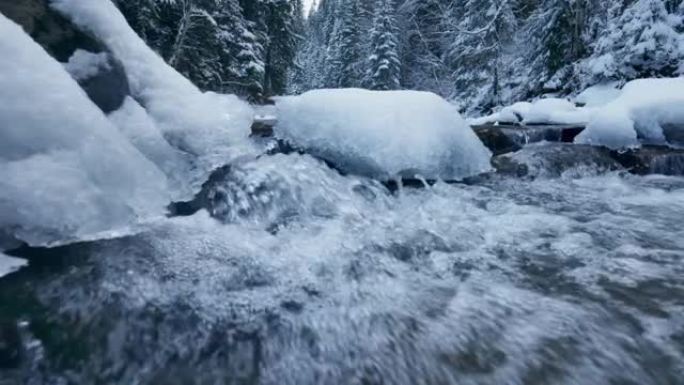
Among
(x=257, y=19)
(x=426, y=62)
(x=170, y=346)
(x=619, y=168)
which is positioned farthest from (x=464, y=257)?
(x=426, y=62)

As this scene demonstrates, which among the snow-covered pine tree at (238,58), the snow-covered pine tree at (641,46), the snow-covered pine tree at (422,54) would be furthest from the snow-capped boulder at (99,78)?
the snow-covered pine tree at (422,54)

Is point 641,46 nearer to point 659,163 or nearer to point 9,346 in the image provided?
point 659,163

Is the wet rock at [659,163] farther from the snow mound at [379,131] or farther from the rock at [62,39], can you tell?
the rock at [62,39]

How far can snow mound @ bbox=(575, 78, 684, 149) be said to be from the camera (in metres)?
6.20

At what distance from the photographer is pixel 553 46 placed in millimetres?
15367

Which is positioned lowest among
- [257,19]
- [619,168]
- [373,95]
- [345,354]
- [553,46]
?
[345,354]

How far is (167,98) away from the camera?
12.7ft

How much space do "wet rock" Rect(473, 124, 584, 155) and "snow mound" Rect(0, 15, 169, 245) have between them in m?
5.44

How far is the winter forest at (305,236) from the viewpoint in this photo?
1.77m

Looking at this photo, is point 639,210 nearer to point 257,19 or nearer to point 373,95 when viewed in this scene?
point 373,95

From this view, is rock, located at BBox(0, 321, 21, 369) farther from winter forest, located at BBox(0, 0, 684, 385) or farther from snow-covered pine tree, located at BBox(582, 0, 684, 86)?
snow-covered pine tree, located at BBox(582, 0, 684, 86)

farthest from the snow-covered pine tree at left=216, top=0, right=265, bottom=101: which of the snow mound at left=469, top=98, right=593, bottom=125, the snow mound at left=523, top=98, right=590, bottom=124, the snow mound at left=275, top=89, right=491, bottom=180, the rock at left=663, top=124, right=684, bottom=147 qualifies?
the rock at left=663, top=124, right=684, bottom=147

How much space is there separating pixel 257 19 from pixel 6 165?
1944cm

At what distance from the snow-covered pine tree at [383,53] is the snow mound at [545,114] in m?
15.7
